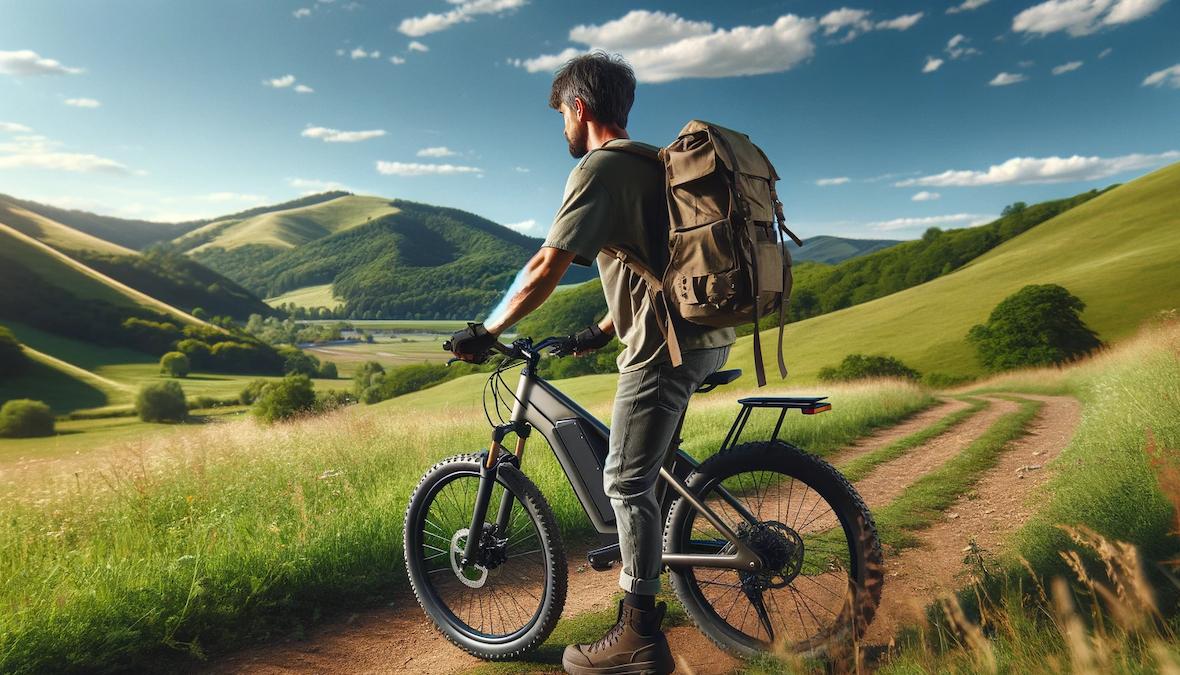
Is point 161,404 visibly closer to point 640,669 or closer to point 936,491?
point 936,491

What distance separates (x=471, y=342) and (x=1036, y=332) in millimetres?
52315

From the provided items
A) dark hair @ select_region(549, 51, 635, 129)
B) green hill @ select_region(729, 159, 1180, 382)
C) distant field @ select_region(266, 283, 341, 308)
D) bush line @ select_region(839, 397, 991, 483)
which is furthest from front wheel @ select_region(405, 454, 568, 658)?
distant field @ select_region(266, 283, 341, 308)

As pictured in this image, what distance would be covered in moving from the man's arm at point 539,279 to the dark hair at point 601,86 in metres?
0.66

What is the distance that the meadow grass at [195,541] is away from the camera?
3.18 metres

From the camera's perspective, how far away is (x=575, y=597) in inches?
152

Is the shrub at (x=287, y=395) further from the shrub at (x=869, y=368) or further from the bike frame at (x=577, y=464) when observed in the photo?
the bike frame at (x=577, y=464)

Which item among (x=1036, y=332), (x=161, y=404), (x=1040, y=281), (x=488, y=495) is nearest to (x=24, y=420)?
(x=161, y=404)

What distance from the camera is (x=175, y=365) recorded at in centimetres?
8794

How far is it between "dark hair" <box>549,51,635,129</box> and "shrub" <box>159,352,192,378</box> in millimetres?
100778

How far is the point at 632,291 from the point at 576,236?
1.29 ft

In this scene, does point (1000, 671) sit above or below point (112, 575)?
above

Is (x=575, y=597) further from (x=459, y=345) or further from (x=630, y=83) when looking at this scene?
(x=630, y=83)

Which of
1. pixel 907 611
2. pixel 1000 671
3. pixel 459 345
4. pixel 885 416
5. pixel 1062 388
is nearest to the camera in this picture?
pixel 1000 671

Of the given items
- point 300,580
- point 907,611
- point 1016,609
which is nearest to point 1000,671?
point 1016,609
